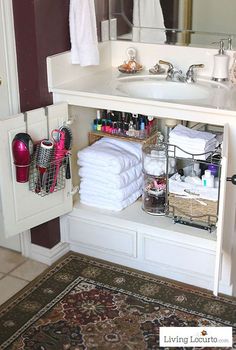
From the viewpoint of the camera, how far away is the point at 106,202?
275 centimetres

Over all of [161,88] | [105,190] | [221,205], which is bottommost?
[105,190]

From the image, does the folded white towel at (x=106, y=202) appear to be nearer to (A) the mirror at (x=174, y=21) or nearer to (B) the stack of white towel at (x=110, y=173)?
(B) the stack of white towel at (x=110, y=173)

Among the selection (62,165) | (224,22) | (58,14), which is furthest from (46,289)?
(224,22)

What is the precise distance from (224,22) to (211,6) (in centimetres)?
9

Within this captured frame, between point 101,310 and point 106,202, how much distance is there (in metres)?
0.54

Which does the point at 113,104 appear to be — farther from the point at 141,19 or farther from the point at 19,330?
the point at 19,330

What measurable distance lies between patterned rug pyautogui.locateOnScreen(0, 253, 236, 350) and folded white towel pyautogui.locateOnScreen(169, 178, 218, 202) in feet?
1.37

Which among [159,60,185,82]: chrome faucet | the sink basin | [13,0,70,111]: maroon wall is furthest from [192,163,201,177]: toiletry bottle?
[13,0,70,111]: maroon wall

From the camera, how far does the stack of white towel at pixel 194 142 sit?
2.46m

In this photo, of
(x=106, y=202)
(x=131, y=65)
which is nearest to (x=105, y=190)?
(x=106, y=202)

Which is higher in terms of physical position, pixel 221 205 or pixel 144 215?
pixel 221 205

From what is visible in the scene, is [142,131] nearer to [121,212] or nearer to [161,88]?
[161,88]

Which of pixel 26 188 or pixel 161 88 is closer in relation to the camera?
pixel 26 188

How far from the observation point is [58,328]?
233cm
